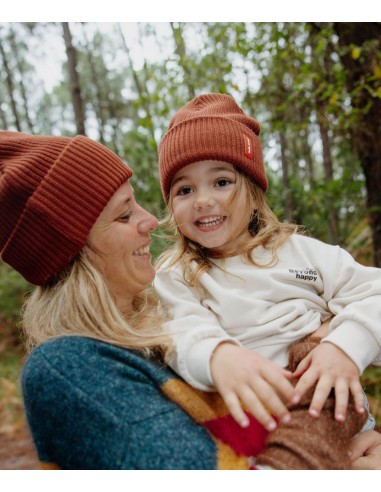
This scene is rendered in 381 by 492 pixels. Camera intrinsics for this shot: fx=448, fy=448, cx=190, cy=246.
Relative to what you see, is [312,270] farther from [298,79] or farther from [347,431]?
[298,79]

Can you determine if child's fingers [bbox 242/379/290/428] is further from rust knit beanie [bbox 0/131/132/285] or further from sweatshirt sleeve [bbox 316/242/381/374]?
rust knit beanie [bbox 0/131/132/285]

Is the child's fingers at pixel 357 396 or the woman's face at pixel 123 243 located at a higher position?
the woman's face at pixel 123 243

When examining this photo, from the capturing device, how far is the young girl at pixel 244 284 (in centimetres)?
142

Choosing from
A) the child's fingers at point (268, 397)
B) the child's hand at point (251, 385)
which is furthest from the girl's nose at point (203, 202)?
the child's fingers at point (268, 397)

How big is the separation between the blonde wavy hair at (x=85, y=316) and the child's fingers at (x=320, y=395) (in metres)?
0.51

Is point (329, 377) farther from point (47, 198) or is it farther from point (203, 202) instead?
point (47, 198)

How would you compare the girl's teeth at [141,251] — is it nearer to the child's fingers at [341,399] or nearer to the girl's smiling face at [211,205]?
the girl's smiling face at [211,205]

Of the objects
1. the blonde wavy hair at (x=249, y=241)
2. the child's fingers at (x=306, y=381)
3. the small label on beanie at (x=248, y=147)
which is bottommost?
the child's fingers at (x=306, y=381)

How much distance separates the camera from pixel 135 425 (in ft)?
4.08

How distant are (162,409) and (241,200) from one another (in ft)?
3.50

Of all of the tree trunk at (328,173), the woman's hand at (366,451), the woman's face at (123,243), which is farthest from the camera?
the tree trunk at (328,173)

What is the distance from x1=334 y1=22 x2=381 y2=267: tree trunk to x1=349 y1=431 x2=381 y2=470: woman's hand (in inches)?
131

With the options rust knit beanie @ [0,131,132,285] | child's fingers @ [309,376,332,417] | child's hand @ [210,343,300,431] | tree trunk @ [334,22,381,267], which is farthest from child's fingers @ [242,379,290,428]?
tree trunk @ [334,22,381,267]

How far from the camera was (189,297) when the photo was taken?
6.11 feet
